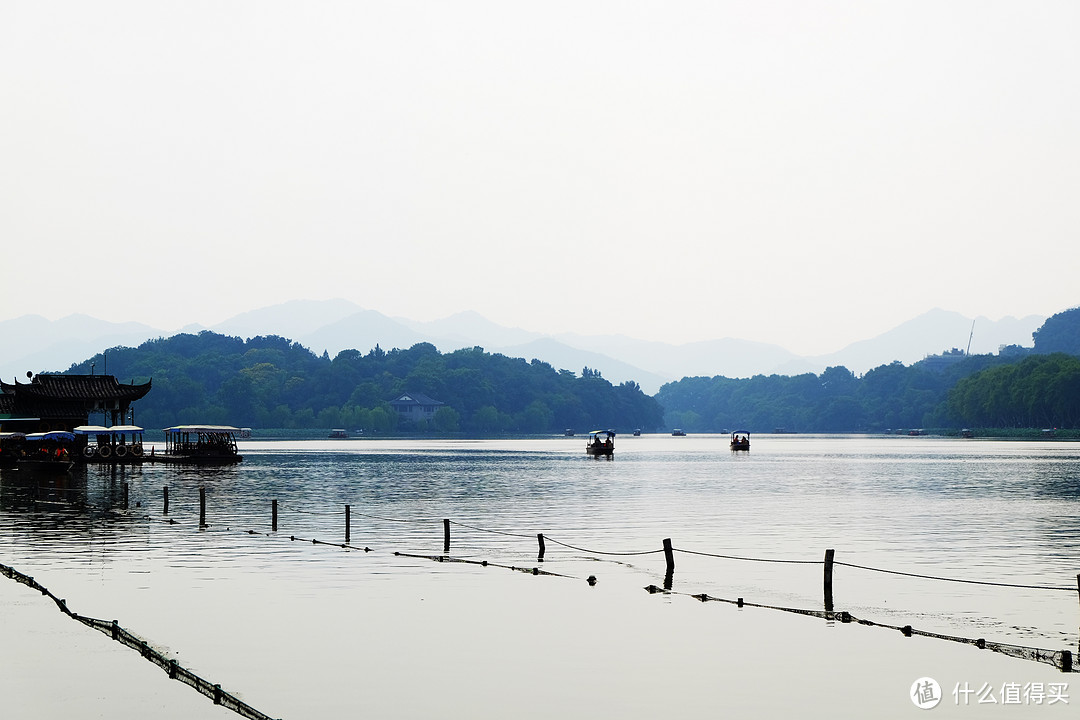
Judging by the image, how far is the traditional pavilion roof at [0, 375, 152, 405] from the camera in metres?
119

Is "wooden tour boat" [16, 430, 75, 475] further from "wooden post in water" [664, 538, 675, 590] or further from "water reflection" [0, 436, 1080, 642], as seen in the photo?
"wooden post in water" [664, 538, 675, 590]

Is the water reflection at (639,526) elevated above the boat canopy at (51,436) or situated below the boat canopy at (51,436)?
below

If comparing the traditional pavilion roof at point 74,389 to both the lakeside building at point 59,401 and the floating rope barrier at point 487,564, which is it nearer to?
the lakeside building at point 59,401

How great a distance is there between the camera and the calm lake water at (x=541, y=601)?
21.9 metres

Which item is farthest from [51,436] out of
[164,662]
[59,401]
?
[164,662]

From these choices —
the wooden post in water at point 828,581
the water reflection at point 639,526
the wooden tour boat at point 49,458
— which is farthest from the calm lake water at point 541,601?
the wooden tour boat at point 49,458

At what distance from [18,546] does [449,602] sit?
19467 mm

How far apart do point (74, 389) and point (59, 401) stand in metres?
1.82

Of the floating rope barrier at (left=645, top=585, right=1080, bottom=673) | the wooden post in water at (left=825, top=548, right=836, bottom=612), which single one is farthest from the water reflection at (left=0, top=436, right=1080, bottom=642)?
the floating rope barrier at (left=645, top=585, right=1080, bottom=673)

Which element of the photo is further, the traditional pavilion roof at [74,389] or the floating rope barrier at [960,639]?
the traditional pavilion roof at [74,389]

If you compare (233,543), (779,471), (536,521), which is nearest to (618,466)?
(779,471)

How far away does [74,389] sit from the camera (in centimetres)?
12119

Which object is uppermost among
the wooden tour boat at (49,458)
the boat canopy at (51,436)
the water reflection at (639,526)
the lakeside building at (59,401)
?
the lakeside building at (59,401)

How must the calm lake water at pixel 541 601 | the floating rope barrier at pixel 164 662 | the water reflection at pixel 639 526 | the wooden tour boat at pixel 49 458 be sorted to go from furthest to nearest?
the wooden tour boat at pixel 49 458, the water reflection at pixel 639 526, the calm lake water at pixel 541 601, the floating rope barrier at pixel 164 662
